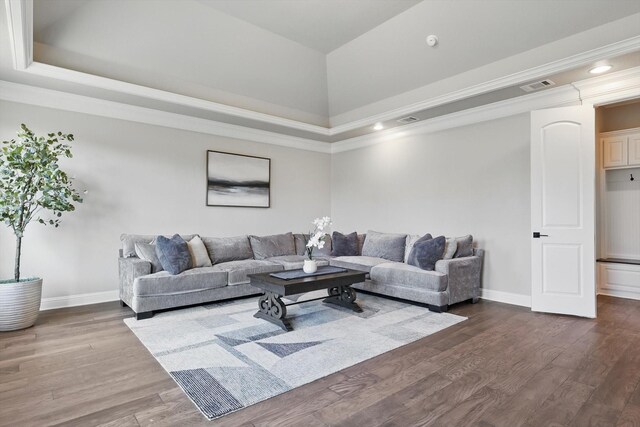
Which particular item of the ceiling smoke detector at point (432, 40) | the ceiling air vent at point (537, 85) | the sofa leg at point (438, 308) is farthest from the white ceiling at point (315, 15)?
the sofa leg at point (438, 308)

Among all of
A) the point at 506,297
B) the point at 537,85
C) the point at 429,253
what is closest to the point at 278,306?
the point at 429,253

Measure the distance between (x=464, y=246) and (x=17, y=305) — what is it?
5151mm

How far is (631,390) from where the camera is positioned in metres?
2.30

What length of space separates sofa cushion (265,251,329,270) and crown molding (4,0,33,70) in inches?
144

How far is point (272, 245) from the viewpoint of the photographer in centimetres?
574

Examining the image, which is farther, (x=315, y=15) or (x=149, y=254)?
(x=315, y=15)

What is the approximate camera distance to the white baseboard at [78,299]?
423 cm

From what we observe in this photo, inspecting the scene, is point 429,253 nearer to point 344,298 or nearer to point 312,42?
point 344,298

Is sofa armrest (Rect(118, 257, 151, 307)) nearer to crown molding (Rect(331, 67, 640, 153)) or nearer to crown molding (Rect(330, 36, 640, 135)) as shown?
crown molding (Rect(330, 36, 640, 135))

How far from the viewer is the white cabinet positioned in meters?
5.13

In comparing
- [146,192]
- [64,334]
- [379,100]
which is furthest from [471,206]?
[64,334]

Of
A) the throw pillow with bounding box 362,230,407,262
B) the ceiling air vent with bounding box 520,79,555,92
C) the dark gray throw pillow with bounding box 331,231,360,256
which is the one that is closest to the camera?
the ceiling air vent with bounding box 520,79,555,92

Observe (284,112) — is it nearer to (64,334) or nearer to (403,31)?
(403,31)

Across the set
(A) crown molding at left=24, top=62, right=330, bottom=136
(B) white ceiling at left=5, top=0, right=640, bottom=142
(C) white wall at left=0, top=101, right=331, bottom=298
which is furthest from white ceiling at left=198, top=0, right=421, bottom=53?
(C) white wall at left=0, top=101, right=331, bottom=298
